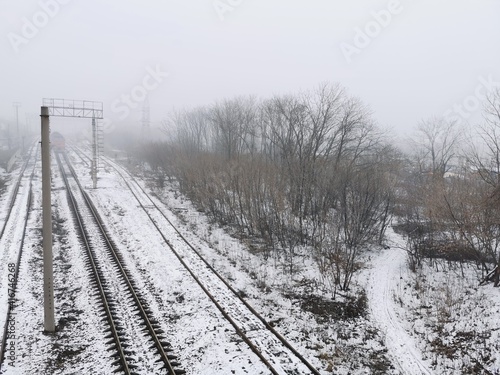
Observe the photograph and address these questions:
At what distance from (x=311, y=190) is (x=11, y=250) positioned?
59.4 feet

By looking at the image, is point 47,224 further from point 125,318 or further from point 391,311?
point 391,311

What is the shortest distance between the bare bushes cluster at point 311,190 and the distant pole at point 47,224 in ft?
34.5

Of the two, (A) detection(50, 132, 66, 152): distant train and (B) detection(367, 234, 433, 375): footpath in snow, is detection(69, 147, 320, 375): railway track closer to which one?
(B) detection(367, 234, 433, 375): footpath in snow

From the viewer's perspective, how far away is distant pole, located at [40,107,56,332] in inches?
427

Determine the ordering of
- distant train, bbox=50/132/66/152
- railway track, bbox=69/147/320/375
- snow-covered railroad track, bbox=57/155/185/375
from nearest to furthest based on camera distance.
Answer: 1. snow-covered railroad track, bbox=57/155/185/375
2. railway track, bbox=69/147/320/375
3. distant train, bbox=50/132/66/152

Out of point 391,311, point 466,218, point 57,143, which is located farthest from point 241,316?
point 57,143

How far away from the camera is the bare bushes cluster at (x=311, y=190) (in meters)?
20.3

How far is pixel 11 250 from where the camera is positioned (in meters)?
18.7

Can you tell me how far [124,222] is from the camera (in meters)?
25.3

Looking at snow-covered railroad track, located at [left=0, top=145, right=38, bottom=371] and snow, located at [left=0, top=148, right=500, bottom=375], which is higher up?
snow-covered railroad track, located at [left=0, top=145, right=38, bottom=371]

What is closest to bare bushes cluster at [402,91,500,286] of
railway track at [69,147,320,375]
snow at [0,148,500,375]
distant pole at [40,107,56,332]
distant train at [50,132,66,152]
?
snow at [0,148,500,375]

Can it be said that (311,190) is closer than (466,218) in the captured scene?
No

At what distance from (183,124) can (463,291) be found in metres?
66.0

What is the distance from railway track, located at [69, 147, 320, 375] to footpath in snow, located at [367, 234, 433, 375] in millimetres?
3224
